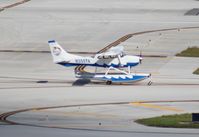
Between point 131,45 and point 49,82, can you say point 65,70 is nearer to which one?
point 49,82

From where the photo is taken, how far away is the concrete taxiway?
218 ft

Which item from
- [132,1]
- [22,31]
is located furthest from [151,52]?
[132,1]

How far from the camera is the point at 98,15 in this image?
126625mm

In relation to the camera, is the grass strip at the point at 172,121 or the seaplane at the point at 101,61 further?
the seaplane at the point at 101,61

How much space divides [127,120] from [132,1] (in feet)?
248

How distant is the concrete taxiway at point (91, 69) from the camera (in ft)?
218

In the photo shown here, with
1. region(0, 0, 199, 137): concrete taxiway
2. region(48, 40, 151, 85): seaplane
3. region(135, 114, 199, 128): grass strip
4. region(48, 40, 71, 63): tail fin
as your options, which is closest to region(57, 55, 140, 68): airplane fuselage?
region(48, 40, 151, 85): seaplane

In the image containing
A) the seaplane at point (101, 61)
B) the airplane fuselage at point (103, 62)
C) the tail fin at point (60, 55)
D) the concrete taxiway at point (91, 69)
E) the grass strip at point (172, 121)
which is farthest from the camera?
the tail fin at point (60, 55)

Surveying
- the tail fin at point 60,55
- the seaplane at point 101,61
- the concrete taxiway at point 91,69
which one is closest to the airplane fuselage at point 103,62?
the seaplane at point 101,61

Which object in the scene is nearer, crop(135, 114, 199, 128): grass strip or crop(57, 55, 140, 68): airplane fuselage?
crop(135, 114, 199, 128): grass strip

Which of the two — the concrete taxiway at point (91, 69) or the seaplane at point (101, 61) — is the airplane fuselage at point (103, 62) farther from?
the concrete taxiway at point (91, 69)

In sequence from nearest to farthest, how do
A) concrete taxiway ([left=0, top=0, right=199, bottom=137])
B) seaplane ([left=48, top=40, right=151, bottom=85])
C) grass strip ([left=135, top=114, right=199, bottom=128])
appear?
grass strip ([left=135, top=114, right=199, bottom=128]) < concrete taxiway ([left=0, top=0, right=199, bottom=137]) < seaplane ([left=48, top=40, right=151, bottom=85])

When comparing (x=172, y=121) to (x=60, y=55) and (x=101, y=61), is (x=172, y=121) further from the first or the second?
(x=60, y=55)

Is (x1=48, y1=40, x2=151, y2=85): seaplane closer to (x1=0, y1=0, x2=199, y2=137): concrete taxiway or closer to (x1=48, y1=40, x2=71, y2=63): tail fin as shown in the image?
(x1=48, y1=40, x2=71, y2=63): tail fin
